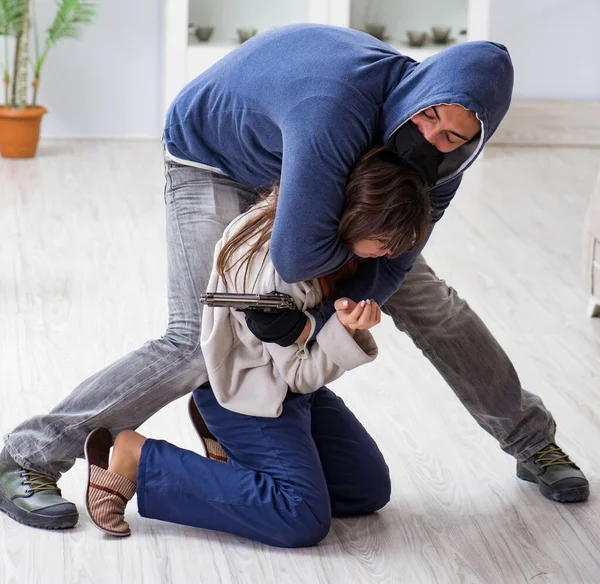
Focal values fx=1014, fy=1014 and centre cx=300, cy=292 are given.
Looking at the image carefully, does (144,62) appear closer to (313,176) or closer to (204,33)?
(204,33)

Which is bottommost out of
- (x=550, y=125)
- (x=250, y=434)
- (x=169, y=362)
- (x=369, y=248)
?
(x=550, y=125)

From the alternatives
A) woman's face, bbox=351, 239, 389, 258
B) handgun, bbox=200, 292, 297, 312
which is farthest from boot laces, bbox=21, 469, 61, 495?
woman's face, bbox=351, 239, 389, 258

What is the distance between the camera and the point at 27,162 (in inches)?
185

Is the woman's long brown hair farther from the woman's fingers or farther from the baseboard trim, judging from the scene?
the baseboard trim

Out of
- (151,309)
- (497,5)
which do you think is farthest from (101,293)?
(497,5)

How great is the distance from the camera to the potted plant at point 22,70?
460cm

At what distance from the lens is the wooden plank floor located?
1683 millimetres

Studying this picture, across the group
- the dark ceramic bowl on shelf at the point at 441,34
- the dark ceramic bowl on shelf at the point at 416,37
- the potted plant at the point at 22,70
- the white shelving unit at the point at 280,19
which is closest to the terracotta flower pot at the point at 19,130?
the potted plant at the point at 22,70

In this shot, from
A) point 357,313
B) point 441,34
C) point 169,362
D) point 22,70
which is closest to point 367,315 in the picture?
point 357,313

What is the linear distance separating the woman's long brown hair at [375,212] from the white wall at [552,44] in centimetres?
408

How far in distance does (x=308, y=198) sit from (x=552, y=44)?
14.4ft

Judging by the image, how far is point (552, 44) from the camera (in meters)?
5.45

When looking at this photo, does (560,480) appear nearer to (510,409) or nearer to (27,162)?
(510,409)

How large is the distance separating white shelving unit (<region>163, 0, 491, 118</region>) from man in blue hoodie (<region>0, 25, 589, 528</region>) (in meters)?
3.38
